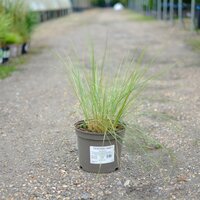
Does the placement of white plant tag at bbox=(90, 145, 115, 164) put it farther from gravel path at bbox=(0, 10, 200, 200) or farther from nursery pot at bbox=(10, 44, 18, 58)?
nursery pot at bbox=(10, 44, 18, 58)

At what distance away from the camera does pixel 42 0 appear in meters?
19.3

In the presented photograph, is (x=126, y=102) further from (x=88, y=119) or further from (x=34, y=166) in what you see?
(x=34, y=166)

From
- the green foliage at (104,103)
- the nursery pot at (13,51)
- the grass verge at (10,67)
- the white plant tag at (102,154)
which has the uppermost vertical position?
the green foliage at (104,103)

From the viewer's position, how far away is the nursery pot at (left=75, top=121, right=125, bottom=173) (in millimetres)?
2855

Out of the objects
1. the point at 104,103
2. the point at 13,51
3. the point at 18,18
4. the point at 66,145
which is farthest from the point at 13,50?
the point at 104,103

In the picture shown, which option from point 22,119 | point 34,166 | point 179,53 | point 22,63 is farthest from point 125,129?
point 179,53

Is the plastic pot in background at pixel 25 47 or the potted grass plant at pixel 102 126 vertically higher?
the potted grass plant at pixel 102 126

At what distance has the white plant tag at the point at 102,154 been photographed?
2.88 m

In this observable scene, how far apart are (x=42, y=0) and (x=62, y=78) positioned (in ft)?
44.9

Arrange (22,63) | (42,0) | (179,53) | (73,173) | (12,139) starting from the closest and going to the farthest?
1. (73,173)
2. (12,139)
3. (22,63)
4. (179,53)
5. (42,0)

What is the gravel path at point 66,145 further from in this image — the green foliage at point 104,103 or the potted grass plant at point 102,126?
the green foliage at point 104,103

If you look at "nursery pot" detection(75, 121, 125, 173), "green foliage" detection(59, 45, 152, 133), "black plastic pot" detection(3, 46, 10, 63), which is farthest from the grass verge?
"nursery pot" detection(75, 121, 125, 173)

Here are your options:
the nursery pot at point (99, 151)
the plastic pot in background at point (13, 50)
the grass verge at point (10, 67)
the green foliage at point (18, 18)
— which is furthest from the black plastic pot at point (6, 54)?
the nursery pot at point (99, 151)

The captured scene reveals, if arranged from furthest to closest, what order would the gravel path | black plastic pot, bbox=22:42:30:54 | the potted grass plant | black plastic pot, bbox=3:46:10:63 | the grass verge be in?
1. black plastic pot, bbox=22:42:30:54
2. black plastic pot, bbox=3:46:10:63
3. the grass verge
4. the potted grass plant
5. the gravel path
